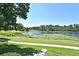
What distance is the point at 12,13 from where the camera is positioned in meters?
6.96

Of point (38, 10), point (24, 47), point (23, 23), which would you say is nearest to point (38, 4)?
point (38, 10)

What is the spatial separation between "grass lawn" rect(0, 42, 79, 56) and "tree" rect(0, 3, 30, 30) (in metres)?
0.46

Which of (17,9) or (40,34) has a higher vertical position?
(17,9)

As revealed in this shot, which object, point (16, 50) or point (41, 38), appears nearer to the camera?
point (16, 50)

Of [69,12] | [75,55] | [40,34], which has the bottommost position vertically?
[75,55]

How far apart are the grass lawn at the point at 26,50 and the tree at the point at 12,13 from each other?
46 cm

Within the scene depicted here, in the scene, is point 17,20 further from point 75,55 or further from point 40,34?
point 75,55

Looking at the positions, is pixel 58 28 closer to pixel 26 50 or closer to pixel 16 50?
pixel 26 50

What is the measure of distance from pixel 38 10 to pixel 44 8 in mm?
145

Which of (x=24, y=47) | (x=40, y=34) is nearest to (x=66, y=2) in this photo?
(x=40, y=34)

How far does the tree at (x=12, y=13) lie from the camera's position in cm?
690

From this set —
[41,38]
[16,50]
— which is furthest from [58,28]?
[16,50]

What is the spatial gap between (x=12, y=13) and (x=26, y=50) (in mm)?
909

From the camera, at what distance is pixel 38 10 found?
6863mm
